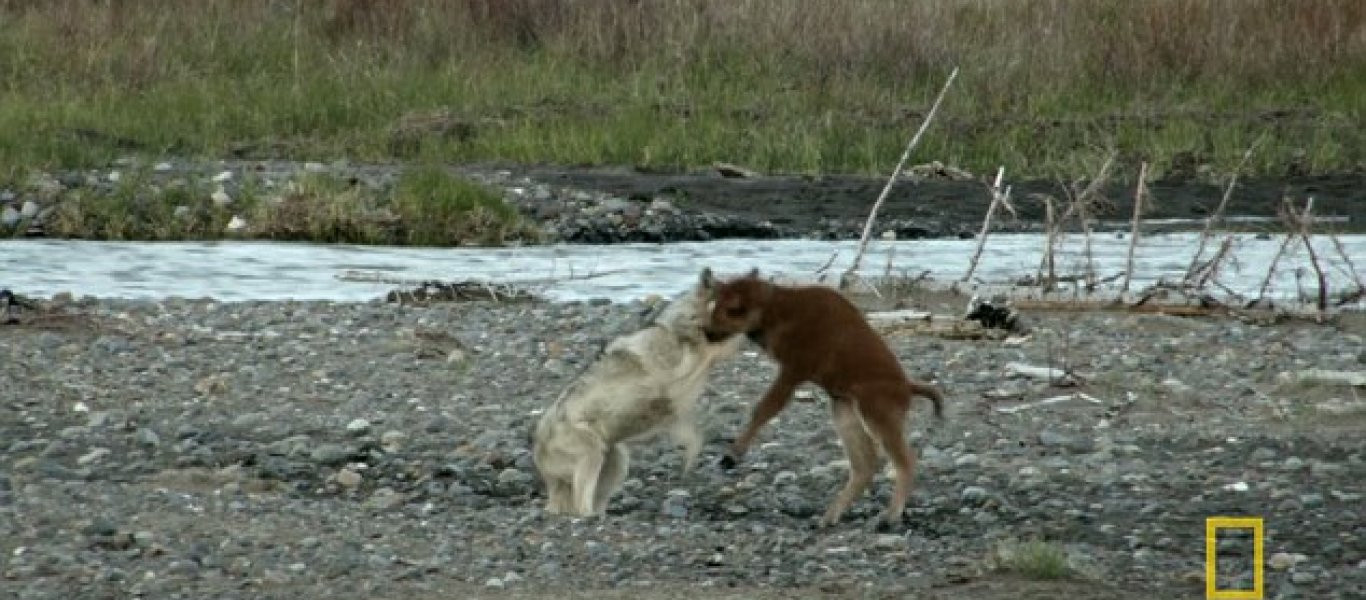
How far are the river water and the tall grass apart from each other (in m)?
2.59

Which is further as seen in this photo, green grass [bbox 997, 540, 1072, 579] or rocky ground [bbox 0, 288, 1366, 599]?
rocky ground [bbox 0, 288, 1366, 599]

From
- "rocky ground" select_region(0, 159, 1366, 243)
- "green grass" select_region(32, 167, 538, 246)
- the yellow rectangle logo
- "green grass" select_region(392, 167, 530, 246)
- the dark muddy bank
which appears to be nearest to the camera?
the yellow rectangle logo

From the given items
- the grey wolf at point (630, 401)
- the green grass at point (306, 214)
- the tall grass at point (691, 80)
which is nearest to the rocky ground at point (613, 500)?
the grey wolf at point (630, 401)

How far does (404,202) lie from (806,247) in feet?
9.31

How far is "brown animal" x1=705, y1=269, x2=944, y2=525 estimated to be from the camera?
805 cm

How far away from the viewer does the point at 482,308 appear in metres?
13.4

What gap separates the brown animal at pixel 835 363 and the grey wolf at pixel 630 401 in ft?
0.28

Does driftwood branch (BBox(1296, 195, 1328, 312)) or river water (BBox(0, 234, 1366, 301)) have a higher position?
driftwood branch (BBox(1296, 195, 1328, 312))

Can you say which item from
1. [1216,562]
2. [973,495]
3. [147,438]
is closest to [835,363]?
[973,495]

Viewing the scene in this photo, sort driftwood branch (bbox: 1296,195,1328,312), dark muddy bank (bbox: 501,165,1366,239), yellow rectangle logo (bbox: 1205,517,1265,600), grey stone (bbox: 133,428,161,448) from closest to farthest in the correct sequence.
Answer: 1. yellow rectangle logo (bbox: 1205,517,1265,600)
2. grey stone (bbox: 133,428,161,448)
3. driftwood branch (bbox: 1296,195,1328,312)
4. dark muddy bank (bbox: 501,165,1366,239)

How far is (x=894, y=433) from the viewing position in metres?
8.07

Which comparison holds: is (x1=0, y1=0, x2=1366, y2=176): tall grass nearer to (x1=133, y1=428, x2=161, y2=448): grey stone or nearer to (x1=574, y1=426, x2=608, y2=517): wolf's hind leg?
(x1=133, y1=428, x2=161, y2=448): grey stone

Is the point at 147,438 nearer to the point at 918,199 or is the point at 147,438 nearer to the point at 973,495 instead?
the point at 973,495

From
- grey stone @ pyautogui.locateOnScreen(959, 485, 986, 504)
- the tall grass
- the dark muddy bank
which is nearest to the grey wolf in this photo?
grey stone @ pyautogui.locateOnScreen(959, 485, 986, 504)
